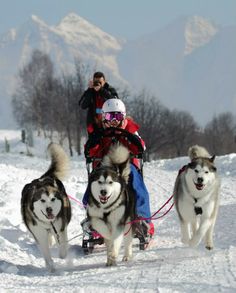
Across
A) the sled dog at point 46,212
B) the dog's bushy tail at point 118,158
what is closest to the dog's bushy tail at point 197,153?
the dog's bushy tail at point 118,158

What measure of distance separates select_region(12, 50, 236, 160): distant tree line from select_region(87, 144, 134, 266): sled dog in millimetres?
35648

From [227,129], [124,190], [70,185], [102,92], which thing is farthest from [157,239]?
[227,129]

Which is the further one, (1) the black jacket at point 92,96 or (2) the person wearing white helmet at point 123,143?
(1) the black jacket at point 92,96

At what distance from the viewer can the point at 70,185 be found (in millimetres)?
11055

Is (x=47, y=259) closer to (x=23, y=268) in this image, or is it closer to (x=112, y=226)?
(x=23, y=268)

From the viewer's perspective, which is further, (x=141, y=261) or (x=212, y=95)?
(x=212, y=95)

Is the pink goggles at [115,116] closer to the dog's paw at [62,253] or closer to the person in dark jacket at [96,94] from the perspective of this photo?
the dog's paw at [62,253]

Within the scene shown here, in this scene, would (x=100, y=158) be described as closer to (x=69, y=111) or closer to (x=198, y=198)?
(x=198, y=198)

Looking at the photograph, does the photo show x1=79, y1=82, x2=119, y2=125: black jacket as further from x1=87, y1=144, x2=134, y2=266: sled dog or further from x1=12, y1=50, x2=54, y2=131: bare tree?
x1=12, y1=50, x2=54, y2=131: bare tree

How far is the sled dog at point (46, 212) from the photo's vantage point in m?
5.37

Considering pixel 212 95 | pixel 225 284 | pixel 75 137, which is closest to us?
pixel 225 284

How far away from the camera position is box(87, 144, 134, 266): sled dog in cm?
522

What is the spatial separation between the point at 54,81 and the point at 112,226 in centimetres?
4384

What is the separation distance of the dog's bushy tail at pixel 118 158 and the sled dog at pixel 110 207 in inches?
7.7
